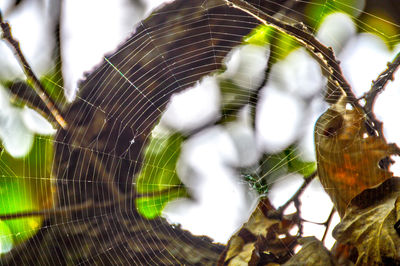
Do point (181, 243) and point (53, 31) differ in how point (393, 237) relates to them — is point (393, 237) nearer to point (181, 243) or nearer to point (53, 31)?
point (181, 243)

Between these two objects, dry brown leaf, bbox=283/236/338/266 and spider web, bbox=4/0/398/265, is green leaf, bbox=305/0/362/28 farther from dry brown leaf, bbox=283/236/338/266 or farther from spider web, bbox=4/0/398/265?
dry brown leaf, bbox=283/236/338/266

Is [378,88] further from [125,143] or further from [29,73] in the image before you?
[29,73]

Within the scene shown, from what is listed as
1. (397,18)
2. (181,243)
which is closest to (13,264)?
(181,243)

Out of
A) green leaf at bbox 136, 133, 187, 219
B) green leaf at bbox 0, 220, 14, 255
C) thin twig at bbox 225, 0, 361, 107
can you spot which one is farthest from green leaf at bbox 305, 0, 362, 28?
green leaf at bbox 0, 220, 14, 255

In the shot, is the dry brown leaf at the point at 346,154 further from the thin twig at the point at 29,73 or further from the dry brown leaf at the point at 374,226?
the thin twig at the point at 29,73

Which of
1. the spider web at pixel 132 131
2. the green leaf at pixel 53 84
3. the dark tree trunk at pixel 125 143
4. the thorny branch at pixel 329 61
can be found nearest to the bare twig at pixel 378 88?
the thorny branch at pixel 329 61
